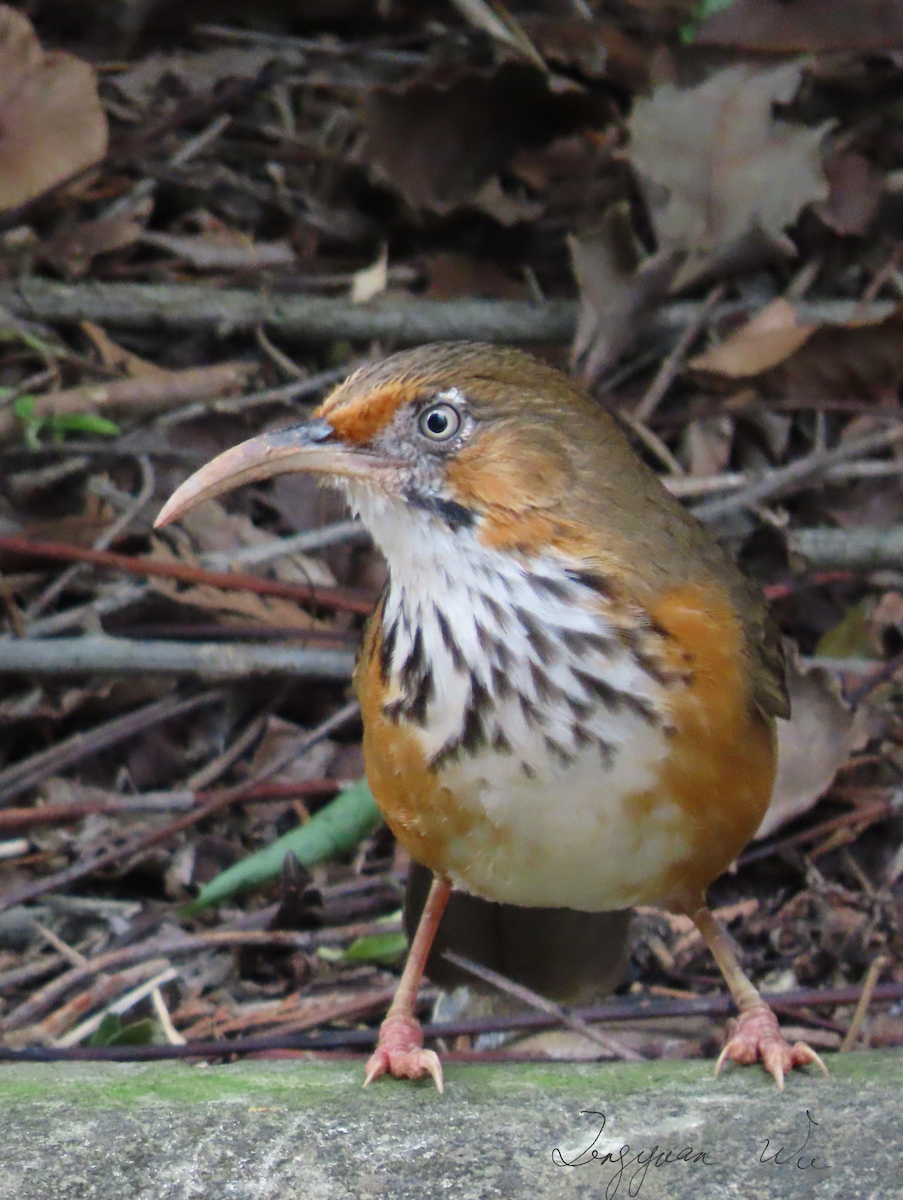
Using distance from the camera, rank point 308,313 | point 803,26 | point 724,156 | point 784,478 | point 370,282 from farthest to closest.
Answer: point 803,26, point 370,282, point 308,313, point 724,156, point 784,478

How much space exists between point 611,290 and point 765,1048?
2.70 metres

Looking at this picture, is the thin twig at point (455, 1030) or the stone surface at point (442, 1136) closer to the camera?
the stone surface at point (442, 1136)

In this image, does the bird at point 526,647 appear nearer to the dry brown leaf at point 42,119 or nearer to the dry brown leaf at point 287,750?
the dry brown leaf at point 287,750

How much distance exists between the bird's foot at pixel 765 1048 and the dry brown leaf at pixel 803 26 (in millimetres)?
3513

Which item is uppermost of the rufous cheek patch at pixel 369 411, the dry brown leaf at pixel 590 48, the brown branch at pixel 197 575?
the dry brown leaf at pixel 590 48

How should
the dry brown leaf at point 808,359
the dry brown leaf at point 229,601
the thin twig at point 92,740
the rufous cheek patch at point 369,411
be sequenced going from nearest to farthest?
1. the rufous cheek patch at point 369,411
2. the thin twig at point 92,740
3. the dry brown leaf at point 229,601
4. the dry brown leaf at point 808,359

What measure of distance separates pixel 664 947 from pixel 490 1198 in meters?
1.79

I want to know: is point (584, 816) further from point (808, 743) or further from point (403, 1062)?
point (808, 743)

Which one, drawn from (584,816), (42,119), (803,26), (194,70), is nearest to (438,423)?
(584,816)

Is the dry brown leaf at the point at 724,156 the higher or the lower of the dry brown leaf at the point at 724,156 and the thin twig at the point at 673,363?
the higher

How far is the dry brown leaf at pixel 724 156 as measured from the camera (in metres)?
4.94

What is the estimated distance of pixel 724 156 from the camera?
4961mm

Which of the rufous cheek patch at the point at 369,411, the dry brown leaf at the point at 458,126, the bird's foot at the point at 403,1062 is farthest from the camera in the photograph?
the dry brown leaf at the point at 458,126

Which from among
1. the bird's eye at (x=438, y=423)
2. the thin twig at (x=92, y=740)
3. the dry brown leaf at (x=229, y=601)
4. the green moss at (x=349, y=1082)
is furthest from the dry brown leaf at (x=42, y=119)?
the green moss at (x=349, y=1082)
